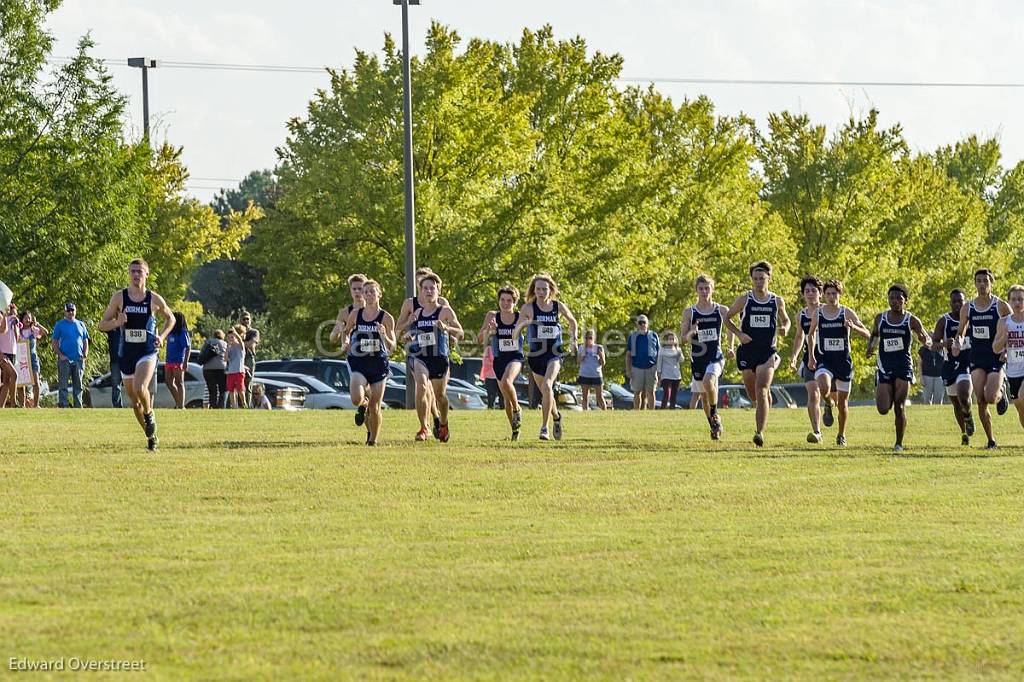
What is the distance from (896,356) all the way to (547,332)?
13.1 ft

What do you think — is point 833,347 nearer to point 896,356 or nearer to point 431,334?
point 896,356

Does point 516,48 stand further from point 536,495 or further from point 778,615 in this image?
point 778,615

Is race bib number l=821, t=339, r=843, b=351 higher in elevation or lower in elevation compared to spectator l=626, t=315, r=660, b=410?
higher

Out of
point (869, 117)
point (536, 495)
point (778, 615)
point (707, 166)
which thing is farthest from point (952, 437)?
point (869, 117)

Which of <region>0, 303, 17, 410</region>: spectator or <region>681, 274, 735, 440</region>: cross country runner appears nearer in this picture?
<region>681, 274, 735, 440</region>: cross country runner

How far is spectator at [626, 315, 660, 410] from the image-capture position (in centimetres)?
3225

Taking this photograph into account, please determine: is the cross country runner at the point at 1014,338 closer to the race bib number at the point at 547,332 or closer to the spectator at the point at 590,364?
the race bib number at the point at 547,332

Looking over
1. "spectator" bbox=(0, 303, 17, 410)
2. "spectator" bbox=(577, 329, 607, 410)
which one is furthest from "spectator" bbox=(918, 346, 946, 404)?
"spectator" bbox=(0, 303, 17, 410)

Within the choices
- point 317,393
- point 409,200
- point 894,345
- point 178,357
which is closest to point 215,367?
point 178,357

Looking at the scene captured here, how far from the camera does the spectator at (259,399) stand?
33.2m

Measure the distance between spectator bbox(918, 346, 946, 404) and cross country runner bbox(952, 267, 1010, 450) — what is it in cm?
1635

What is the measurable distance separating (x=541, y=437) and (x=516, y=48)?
2526 cm

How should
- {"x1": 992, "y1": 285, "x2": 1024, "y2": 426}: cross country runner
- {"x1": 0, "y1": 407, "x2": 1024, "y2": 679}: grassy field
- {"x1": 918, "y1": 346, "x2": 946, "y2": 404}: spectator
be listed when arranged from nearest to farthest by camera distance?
1. {"x1": 0, "y1": 407, "x2": 1024, "y2": 679}: grassy field
2. {"x1": 992, "y1": 285, "x2": 1024, "y2": 426}: cross country runner
3. {"x1": 918, "y1": 346, "x2": 946, "y2": 404}: spectator

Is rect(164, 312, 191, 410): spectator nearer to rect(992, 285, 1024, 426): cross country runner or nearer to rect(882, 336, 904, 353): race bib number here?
rect(882, 336, 904, 353): race bib number
